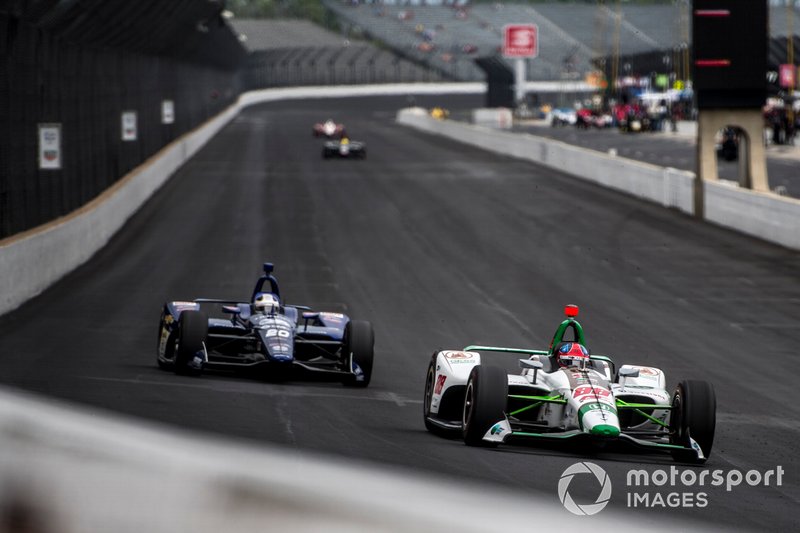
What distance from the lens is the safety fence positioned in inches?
867

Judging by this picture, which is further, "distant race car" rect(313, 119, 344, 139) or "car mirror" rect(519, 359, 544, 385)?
"distant race car" rect(313, 119, 344, 139)

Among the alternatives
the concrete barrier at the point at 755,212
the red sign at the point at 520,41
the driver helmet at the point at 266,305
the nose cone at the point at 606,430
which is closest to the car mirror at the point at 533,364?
the nose cone at the point at 606,430

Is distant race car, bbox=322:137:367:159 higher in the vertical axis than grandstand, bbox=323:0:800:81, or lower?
lower

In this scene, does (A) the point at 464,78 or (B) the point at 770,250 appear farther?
(A) the point at 464,78

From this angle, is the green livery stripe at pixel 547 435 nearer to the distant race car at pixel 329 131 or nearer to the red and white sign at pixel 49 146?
the red and white sign at pixel 49 146

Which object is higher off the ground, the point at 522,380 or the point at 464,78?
the point at 464,78

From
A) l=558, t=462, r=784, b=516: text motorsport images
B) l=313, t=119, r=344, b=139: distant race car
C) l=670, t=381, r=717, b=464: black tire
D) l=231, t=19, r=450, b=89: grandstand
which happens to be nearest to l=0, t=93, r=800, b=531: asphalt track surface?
l=558, t=462, r=784, b=516: text motorsport images

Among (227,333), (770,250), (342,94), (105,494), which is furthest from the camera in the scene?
(342,94)

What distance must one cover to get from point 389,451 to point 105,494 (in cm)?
754

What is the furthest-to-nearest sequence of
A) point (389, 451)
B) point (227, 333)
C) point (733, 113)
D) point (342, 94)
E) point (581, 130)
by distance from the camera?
point (342, 94) → point (581, 130) → point (733, 113) → point (227, 333) → point (389, 451)

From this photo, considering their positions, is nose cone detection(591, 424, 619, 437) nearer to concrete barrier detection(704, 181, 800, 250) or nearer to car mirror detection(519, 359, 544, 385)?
car mirror detection(519, 359, 544, 385)

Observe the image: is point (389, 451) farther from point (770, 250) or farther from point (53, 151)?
point (770, 250)

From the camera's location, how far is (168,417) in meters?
11.5

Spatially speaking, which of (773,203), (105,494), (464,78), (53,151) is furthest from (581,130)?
(105,494)
